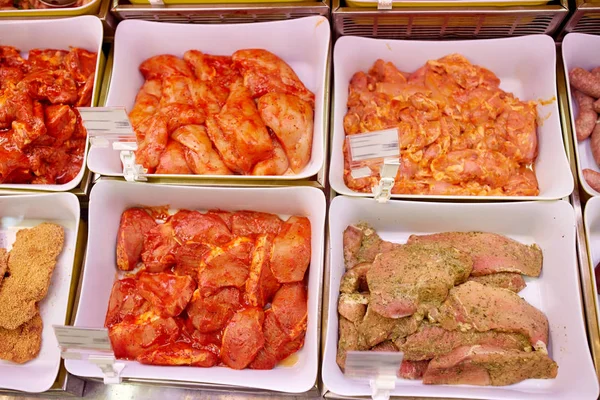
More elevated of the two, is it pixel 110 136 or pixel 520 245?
pixel 110 136

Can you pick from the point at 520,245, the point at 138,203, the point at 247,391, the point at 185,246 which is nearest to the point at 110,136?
the point at 138,203

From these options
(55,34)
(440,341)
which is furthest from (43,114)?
(440,341)

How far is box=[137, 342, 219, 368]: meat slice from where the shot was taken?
2.47 meters

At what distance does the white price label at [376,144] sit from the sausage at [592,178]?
1.28 meters

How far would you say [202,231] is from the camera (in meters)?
2.79

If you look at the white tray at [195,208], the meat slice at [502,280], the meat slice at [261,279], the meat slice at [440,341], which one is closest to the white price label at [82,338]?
the white tray at [195,208]

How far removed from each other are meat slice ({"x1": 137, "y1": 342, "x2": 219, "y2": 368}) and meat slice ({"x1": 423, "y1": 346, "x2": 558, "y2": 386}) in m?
1.08

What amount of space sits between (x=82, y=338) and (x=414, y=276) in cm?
156

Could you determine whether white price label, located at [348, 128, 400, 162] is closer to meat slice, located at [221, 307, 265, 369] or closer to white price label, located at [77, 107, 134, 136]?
meat slice, located at [221, 307, 265, 369]

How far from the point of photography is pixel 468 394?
2.27 meters

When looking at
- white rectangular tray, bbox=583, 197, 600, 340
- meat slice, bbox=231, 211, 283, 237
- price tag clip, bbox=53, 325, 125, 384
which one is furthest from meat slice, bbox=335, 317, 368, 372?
white rectangular tray, bbox=583, 197, 600, 340

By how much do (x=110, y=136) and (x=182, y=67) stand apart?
90cm

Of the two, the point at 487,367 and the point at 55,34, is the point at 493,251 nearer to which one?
the point at 487,367

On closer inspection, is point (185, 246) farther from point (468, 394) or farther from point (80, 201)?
point (468, 394)
